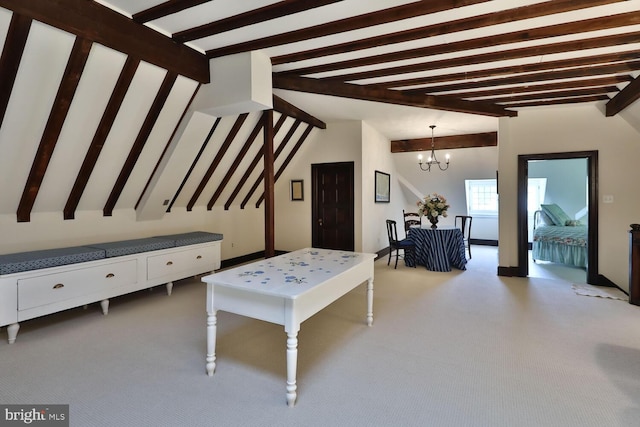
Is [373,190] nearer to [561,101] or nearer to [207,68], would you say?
[561,101]

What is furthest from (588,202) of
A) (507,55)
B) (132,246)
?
(132,246)

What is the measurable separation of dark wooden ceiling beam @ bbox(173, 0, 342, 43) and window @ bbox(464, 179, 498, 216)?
22.8 feet

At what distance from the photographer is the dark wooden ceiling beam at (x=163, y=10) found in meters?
→ 2.53

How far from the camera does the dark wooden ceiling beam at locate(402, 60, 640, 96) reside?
3.55m

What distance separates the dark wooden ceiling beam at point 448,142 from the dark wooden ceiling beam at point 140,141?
535cm

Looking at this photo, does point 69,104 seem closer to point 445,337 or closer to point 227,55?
point 227,55

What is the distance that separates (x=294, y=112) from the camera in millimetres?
5301

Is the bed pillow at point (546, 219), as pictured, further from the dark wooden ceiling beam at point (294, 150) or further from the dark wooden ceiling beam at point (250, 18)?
the dark wooden ceiling beam at point (250, 18)

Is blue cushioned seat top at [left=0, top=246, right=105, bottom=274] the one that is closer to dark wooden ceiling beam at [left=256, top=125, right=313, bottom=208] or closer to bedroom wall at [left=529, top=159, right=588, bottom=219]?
dark wooden ceiling beam at [left=256, top=125, right=313, bottom=208]

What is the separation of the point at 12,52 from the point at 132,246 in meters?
2.12

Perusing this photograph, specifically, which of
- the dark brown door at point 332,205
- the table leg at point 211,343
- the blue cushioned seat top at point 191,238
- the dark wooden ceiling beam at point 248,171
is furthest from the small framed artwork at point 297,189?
the table leg at point 211,343

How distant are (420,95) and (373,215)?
2617 millimetres

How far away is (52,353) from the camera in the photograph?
2693 millimetres

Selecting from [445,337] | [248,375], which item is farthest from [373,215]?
[248,375]
